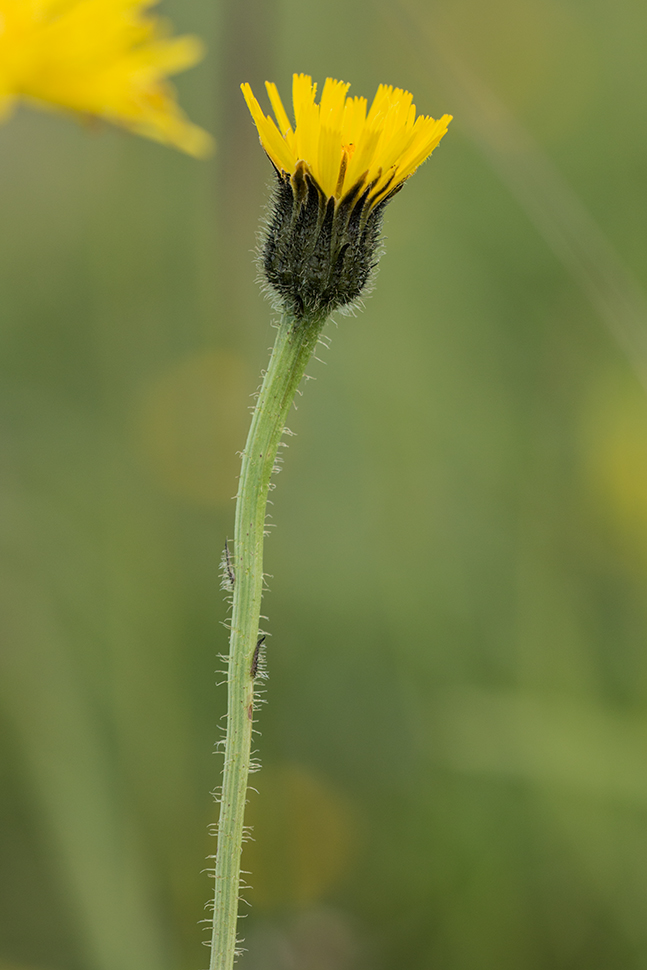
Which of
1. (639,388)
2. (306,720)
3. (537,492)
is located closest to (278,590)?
(306,720)

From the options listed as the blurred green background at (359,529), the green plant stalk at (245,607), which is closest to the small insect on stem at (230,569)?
the green plant stalk at (245,607)

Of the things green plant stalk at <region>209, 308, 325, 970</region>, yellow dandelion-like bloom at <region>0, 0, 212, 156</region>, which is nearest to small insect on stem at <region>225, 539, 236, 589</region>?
green plant stalk at <region>209, 308, 325, 970</region>

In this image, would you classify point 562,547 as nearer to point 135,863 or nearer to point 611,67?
point 135,863

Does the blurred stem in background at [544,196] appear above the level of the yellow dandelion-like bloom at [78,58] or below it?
below

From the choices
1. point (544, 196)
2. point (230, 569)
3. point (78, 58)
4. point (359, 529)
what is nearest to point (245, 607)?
point (230, 569)

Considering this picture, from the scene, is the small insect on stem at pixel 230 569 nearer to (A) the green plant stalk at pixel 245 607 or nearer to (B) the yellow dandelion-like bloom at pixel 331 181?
(A) the green plant stalk at pixel 245 607

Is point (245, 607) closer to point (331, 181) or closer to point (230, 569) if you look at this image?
point (230, 569)

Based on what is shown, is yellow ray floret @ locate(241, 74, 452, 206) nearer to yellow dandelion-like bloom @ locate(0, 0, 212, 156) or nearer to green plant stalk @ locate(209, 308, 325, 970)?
green plant stalk @ locate(209, 308, 325, 970)
